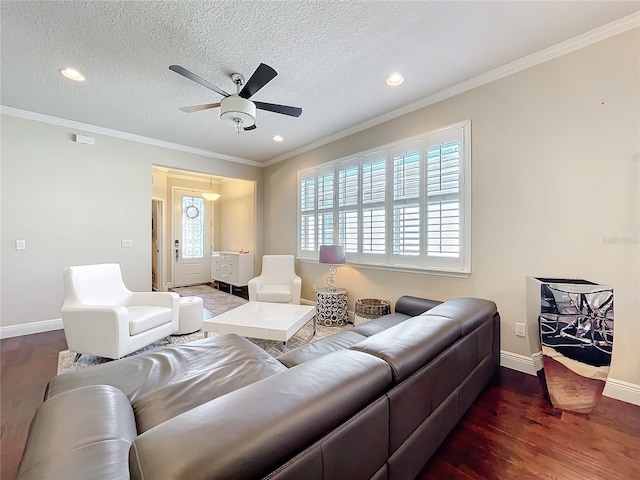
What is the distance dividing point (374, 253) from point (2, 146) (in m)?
4.79

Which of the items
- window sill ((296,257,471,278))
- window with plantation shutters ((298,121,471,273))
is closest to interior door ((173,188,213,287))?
window with plantation shutters ((298,121,471,273))

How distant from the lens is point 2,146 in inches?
130

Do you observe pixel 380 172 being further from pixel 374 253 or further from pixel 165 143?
pixel 165 143

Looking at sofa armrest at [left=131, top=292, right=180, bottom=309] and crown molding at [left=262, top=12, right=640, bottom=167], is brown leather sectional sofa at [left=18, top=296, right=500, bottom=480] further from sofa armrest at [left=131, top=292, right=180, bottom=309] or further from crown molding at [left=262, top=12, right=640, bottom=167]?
crown molding at [left=262, top=12, right=640, bottom=167]

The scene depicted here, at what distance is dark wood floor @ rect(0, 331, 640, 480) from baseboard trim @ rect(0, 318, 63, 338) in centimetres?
146

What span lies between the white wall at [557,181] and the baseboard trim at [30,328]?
4756 mm

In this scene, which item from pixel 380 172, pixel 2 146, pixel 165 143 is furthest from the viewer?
pixel 165 143

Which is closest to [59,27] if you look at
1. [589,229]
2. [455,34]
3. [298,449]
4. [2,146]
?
[2,146]

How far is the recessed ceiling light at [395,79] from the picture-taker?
8.71 ft

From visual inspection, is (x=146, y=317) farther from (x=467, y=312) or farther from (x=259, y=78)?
(x=467, y=312)

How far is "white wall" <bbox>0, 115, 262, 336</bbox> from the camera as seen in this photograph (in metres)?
3.38

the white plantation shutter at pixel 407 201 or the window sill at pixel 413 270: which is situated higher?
the white plantation shutter at pixel 407 201

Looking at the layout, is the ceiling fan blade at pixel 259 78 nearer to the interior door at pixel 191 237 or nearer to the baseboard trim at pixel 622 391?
the baseboard trim at pixel 622 391

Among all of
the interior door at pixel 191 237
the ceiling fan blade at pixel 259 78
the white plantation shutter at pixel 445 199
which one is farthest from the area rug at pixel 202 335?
the ceiling fan blade at pixel 259 78
